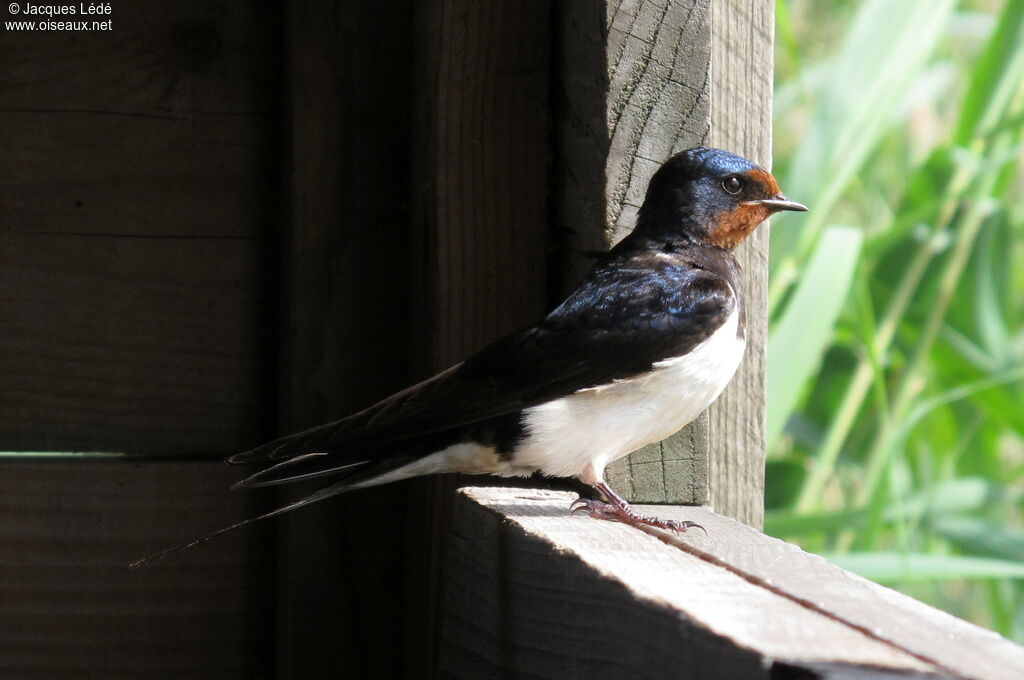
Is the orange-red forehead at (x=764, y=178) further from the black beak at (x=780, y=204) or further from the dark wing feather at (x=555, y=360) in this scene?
the dark wing feather at (x=555, y=360)

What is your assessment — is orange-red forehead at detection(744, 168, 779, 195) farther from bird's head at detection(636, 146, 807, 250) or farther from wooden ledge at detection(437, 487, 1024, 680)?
wooden ledge at detection(437, 487, 1024, 680)

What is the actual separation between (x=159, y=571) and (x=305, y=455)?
308 mm

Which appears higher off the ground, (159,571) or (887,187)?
(887,187)

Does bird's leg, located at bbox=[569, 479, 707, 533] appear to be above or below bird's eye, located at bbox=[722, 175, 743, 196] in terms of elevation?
below

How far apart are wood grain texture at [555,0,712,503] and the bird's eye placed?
0.18 metres

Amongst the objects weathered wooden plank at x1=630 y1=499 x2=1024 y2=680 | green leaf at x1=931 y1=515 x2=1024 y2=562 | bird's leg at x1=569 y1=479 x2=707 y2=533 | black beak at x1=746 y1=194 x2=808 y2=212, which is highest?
black beak at x1=746 y1=194 x2=808 y2=212

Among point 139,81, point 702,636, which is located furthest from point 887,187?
point 702,636

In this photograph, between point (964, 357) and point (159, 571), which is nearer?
point (159, 571)

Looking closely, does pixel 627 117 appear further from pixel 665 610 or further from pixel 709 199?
pixel 665 610

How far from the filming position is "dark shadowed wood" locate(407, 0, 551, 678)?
1.40 m

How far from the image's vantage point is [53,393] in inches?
57.2

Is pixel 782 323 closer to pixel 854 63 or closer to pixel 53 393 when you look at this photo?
pixel 854 63

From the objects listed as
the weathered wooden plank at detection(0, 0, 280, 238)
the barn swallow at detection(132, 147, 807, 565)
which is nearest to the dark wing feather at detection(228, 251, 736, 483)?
the barn swallow at detection(132, 147, 807, 565)

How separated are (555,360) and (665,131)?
302 millimetres
